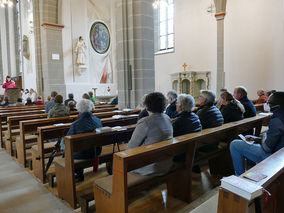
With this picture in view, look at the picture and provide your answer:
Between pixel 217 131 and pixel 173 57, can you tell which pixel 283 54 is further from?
pixel 217 131

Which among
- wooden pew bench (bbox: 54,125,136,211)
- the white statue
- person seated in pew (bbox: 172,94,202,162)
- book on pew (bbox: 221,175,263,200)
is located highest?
the white statue

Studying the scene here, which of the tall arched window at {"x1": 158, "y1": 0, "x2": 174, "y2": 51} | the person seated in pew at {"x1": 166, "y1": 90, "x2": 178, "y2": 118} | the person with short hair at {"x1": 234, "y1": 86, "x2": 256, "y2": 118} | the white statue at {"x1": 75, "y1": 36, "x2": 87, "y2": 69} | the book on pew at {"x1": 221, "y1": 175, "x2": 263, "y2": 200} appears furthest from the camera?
the tall arched window at {"x1": 158, "y1": 0, "x2": 174, "y2": 51}

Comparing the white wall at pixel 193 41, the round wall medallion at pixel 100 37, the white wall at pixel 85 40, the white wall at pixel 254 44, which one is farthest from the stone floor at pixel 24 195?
the white wall at pixel 193 41

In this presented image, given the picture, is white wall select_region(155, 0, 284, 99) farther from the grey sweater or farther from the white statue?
the grey sweater

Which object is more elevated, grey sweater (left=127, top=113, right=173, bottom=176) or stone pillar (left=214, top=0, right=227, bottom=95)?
stone pillar (left=214, top=0, right=227, bottom=95)

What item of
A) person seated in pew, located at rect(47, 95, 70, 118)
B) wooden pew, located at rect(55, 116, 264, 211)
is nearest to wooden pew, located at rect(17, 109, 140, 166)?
person seated in pew, located at rect(47, 95, 70, 118)

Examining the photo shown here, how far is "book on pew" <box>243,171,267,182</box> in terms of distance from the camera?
1457 mm

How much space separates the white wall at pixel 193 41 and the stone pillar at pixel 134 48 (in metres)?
6.91

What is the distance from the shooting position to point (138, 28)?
6.71 m

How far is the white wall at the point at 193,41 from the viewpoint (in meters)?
12.8

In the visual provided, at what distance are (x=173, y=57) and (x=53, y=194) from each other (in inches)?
504

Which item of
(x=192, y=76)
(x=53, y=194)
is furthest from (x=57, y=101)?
(x=192, y=76)

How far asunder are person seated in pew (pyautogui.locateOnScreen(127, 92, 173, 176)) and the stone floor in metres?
1.15

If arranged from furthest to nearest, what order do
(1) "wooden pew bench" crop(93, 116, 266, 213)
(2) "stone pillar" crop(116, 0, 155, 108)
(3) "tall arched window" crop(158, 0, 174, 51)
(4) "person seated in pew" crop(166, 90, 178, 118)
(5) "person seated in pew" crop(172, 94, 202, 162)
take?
(3) "tall arched window" crop(158, 0, 174, 51) → (2) "stone pillar" crop(116, 0, 155, 108) → (4) "person seated in pew" crop(166, 90, 178, 118) → (5) "person seated in pew" crop(172, 94, 202, 162) → (1) "wooden pew bench" crop(93, 116, 266, 213)
